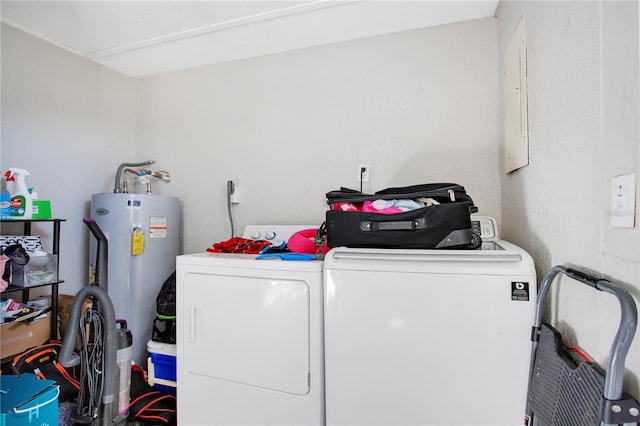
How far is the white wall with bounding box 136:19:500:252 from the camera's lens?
176cm

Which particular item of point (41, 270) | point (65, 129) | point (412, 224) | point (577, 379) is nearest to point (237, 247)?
point (412, 224)

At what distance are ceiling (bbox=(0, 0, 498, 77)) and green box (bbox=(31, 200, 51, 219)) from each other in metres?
1.08

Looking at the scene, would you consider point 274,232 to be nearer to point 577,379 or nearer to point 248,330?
point 248,330

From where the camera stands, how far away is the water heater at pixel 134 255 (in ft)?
6.48

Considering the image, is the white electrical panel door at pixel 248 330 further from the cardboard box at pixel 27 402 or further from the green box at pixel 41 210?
the green box at pixel 41 210

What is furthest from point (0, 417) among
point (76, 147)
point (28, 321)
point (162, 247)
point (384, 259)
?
point (76, 147)

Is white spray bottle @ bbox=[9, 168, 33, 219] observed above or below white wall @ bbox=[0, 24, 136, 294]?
below

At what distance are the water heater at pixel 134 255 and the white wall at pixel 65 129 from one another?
0.19m

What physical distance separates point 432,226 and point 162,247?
1.82 metres

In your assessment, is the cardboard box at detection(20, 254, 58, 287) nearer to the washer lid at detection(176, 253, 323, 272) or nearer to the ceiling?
the washer lid at detection(176, 253, 323, 272)

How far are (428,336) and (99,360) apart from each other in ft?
→ 4.72

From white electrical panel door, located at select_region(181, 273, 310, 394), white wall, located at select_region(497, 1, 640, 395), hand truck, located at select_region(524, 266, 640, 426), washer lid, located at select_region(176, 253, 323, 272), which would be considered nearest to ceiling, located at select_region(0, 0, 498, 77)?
white wall, located at select_region(497, 1, 640, 395)

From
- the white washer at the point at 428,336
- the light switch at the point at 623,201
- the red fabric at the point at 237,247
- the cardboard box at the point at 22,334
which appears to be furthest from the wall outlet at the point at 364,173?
the cardboard box at the point at 22,334

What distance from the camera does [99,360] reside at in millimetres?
1382
